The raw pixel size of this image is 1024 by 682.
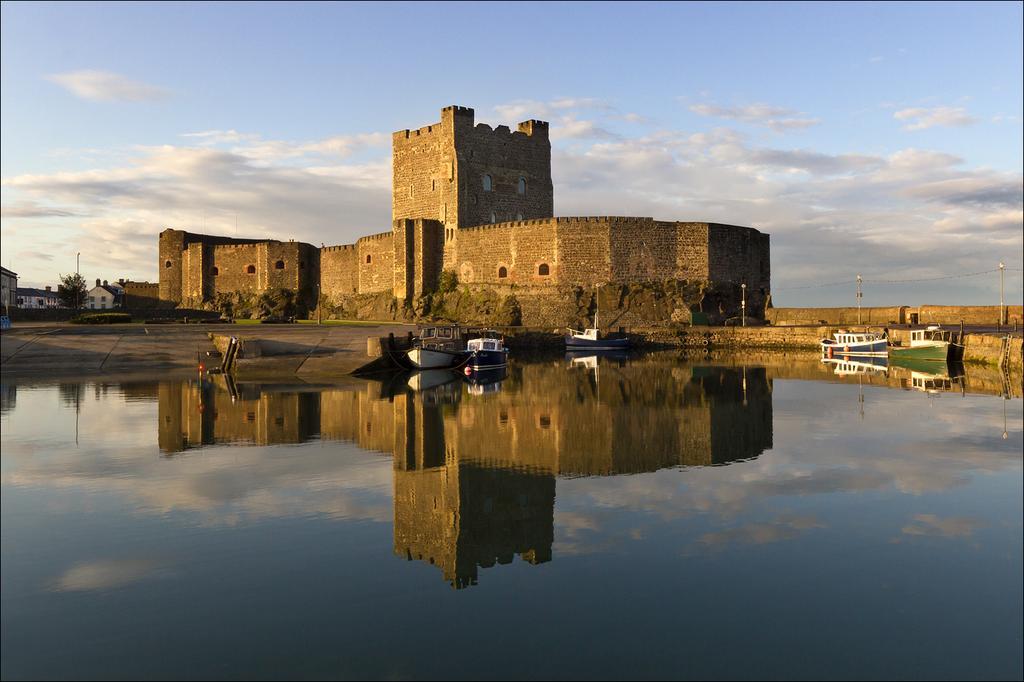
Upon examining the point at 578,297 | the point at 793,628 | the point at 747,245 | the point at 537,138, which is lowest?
the point at 793,628

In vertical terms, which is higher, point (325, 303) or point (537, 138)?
point (537, 138)

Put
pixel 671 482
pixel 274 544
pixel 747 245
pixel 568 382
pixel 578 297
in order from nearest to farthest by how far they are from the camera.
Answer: pixel 274 544, pixel 671 482, pixel 568 382, pixel 578 297, pixel 747 245

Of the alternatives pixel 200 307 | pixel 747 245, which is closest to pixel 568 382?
pixel 747 245

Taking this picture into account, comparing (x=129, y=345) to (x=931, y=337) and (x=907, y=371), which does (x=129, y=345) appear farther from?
(x=931, y=337)

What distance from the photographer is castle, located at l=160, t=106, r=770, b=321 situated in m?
54.0

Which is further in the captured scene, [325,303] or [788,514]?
[325,303]

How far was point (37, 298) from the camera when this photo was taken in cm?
11125

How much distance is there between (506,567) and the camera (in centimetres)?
810

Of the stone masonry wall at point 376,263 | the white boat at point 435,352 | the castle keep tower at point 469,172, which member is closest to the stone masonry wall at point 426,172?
the castle keep tower at point 469,172

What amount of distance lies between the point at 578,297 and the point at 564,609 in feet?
156

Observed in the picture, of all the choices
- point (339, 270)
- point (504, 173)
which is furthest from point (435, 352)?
point (339, 270)

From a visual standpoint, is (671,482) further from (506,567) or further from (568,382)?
(568,382)

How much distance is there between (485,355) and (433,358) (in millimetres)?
2568

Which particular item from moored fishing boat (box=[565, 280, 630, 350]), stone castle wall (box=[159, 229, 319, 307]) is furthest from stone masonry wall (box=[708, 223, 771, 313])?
stone castle wall (box=[159, 229, 319, 307])
